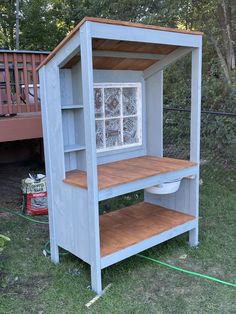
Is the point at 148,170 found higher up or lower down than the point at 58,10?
lower down

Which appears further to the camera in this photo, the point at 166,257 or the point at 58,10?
the point at 58,10

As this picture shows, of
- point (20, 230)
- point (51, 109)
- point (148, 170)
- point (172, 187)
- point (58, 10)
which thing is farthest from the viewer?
point (58, 10)

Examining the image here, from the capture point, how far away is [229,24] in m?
6.58

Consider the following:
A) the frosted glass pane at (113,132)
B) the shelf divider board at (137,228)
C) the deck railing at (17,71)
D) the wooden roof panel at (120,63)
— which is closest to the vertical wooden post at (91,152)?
the shelf divider board at (137,228)

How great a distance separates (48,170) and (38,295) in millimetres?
971

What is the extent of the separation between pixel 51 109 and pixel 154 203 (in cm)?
168

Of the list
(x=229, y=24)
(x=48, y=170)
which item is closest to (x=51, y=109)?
(x=48, y=170)

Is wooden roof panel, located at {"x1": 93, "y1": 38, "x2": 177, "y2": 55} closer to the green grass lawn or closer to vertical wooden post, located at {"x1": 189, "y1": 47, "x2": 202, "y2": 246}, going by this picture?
vertical wooden post, located at {"x1": 189, "y1": 47, "x2": 202, "y2": 246}

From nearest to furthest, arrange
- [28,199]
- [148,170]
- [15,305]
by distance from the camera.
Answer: [15,305] → [148,170] → [28,199]

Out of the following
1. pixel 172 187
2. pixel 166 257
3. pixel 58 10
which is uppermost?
pixel 58 10

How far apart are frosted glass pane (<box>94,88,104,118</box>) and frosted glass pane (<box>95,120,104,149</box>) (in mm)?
68

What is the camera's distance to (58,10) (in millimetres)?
11516

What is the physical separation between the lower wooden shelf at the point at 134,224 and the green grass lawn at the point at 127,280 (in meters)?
0.28

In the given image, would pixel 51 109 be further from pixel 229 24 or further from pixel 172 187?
pixel 229 24
